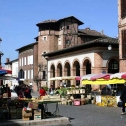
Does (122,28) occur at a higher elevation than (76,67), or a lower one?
higher

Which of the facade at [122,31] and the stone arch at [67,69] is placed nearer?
the facade at [122,31]

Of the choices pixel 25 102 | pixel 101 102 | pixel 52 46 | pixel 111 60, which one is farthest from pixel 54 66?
A: pixel 25 102

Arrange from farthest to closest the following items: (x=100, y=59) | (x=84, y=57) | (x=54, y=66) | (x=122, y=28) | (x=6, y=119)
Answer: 1. (x=54, y=66)
2. (x=84, y=57)
3. (x=100, y=59)
4. (x=122, y=28)
5. (x=6, y=119)

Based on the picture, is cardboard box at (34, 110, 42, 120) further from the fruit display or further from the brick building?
the brick building

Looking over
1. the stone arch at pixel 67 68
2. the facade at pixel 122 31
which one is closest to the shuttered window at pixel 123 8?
the facade at pixel 122 31

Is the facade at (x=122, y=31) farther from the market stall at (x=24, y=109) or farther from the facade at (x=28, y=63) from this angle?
the facade at (x=28, y=63)

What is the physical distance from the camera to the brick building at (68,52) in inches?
1356

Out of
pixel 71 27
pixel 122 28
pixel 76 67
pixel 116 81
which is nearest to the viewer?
pixel 116 81

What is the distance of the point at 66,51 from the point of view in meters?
40.8

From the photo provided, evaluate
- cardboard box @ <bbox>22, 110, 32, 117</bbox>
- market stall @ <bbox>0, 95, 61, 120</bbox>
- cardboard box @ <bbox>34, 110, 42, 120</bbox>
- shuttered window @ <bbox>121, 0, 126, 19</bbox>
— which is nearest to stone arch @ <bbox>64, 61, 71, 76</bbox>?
shuttered window @ <bbox>121, 0, 126, 19</bbox>

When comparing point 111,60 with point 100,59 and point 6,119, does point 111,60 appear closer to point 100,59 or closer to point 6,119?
point 100,59

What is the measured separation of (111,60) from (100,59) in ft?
7.61

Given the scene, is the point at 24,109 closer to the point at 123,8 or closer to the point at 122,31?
the point at 122,31

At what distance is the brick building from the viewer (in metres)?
34.4
